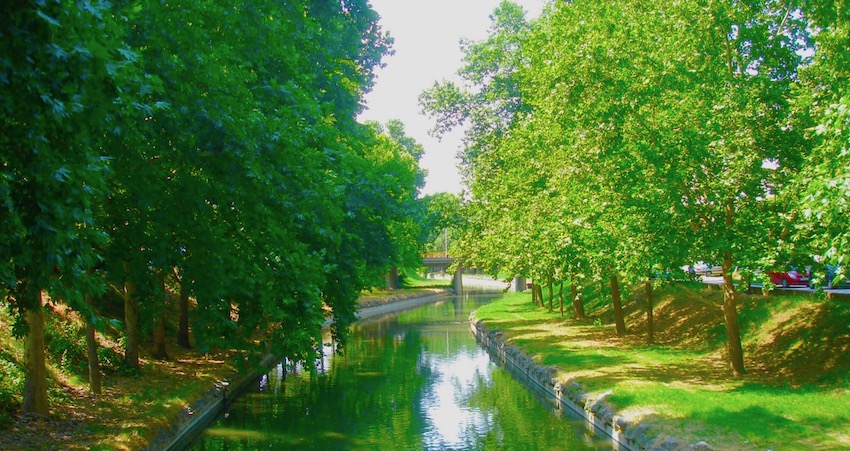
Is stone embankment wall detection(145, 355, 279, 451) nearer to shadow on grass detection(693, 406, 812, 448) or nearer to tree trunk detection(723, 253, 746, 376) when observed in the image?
shadow on grass detection(693, 406, 812, 448)

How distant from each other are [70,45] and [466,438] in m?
13.8

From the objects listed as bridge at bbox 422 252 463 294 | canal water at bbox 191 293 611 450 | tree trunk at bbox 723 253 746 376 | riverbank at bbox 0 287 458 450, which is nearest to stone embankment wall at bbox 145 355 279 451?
riverbank at bbox 0 287 458 450

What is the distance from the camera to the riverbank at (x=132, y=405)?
1353 centimetres

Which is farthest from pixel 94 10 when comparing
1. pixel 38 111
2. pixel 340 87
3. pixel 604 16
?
pixel 340 87

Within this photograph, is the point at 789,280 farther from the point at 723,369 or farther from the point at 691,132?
the point at 691,132

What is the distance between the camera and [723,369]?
20.0 meters

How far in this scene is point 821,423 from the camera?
13469mm

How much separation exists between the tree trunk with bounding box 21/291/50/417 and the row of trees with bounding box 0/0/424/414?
28 millimetres

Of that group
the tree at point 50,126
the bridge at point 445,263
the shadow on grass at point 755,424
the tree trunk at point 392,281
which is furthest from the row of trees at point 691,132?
the bridge at point 445,263

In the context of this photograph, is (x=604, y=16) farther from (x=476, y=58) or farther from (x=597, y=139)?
(x=476, y=58)

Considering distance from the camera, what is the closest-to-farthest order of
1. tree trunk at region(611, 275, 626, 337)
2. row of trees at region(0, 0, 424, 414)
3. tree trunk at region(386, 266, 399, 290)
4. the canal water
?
row of trees at region(0, 0, 424, 414) → the canal water → tree trunk at region(611, 275, 626, 337) → tree trunk at region(386, 266, 399, 290)

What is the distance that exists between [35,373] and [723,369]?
663 inches

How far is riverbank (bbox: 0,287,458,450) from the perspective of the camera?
13.5 meters

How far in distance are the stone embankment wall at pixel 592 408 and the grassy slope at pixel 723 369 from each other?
280mm
